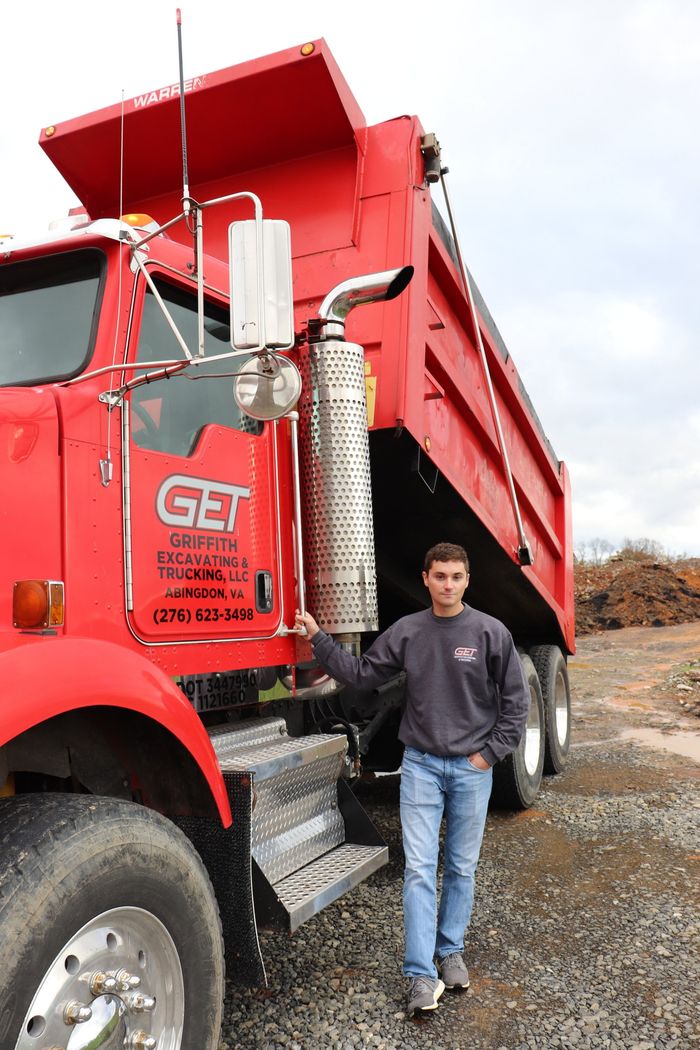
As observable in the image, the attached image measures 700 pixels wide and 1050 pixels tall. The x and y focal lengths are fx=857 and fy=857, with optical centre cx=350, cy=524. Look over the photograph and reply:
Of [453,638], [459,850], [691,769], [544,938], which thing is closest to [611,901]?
[544,938]

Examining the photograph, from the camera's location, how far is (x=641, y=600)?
63.8 feet

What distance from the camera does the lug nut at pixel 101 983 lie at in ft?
6.12

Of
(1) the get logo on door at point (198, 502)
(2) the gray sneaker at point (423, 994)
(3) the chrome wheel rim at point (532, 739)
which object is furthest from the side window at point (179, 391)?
(3) the chrome wheel rim at point (532, 739)

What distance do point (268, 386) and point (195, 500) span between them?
51 cm

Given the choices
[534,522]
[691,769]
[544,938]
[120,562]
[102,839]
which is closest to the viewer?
[102,839]

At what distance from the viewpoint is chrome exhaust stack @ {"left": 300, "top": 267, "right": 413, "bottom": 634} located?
10.7ft

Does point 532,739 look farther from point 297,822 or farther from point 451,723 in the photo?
point 297,822

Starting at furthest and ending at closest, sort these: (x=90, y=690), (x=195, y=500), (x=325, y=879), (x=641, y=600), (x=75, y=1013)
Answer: (x=641, y=600) < (x=325, y=879) < (x=195, y=500) < (x=90, y=690) < (x=75, y=1013)

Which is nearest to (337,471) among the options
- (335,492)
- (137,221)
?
(335,492)

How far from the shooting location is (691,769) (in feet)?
21.0

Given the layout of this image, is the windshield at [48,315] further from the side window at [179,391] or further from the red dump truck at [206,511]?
the side window at [179,391]

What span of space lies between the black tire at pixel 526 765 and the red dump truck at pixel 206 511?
105cm

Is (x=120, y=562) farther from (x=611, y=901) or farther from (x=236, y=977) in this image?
(x=611, y=901)

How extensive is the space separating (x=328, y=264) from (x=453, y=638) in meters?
1.80
